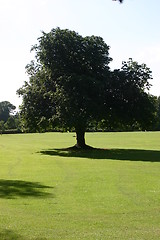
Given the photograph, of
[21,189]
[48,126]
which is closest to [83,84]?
[48,126]

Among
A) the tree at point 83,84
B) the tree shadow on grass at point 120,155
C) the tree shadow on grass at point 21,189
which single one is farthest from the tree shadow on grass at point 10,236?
the tree at point 83,84

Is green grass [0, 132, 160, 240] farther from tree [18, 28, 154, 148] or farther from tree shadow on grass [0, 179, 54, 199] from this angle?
tree [18, 28, 154, 148]

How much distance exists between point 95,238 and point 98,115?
29.7 metres

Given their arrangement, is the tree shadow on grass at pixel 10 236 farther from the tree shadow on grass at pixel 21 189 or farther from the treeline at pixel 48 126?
the treeline at pixel 48 126

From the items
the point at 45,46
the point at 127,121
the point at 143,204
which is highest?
the point at 45,46

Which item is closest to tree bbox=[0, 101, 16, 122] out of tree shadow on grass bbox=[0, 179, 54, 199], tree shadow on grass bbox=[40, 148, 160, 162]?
tree shadow on grass bbox=[40, 148, 160, 162]

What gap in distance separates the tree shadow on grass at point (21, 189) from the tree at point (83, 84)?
19.3m

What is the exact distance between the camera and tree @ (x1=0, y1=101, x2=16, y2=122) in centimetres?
17488

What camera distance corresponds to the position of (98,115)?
38.1m

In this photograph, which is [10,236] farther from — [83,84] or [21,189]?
[83,84]

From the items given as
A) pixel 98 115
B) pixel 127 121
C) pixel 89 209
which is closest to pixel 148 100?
pixel 127 121

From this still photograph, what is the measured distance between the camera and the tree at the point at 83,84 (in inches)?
1469

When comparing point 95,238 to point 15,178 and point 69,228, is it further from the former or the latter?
point 15,178

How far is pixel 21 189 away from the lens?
51.3ft
